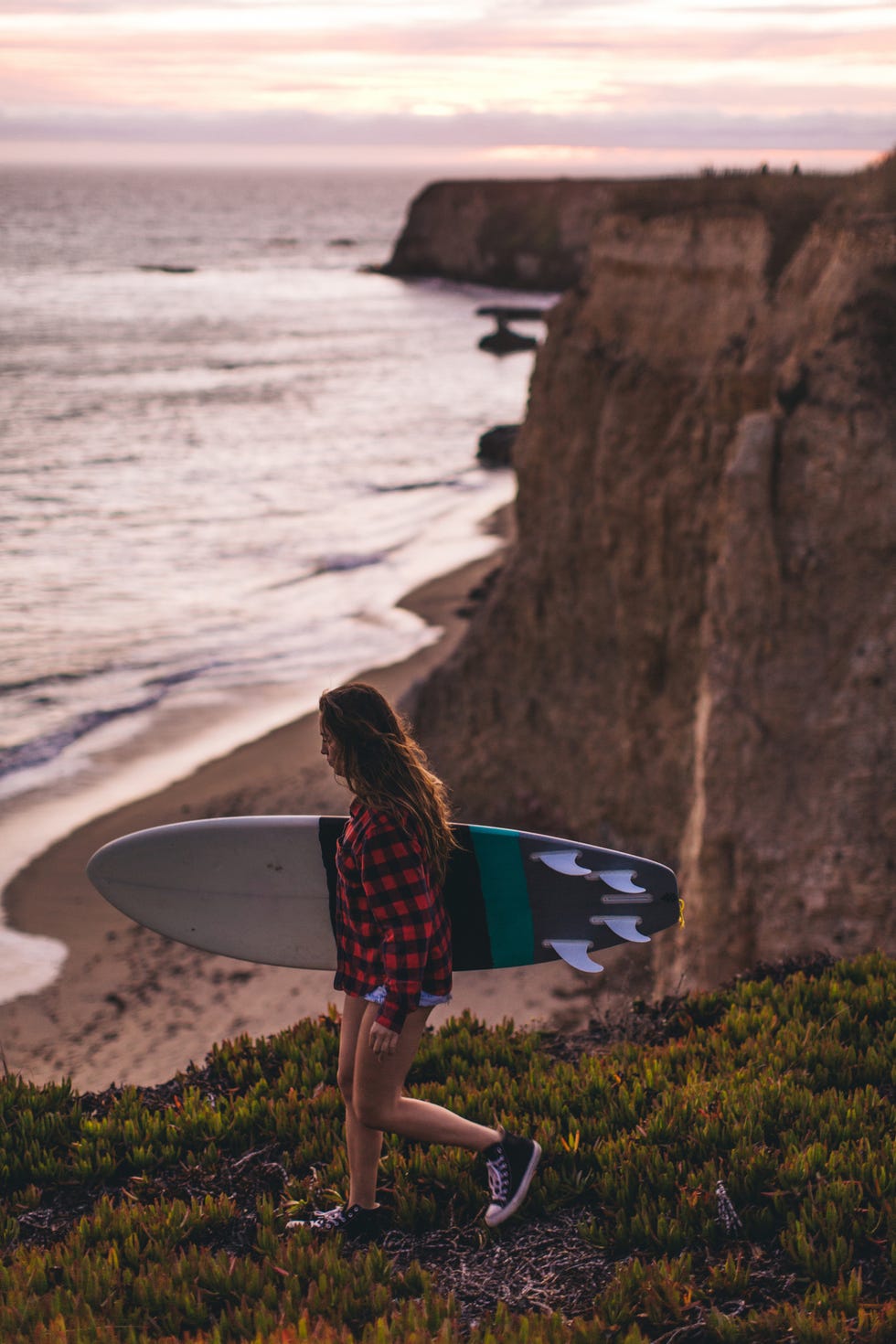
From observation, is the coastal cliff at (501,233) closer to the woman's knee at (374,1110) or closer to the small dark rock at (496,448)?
the small dark rock at (496,448)

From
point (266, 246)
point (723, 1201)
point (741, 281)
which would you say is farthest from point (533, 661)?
point (266, 246)

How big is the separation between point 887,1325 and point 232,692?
17.0 m

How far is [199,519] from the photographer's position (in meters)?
32.9

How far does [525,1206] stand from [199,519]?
30541mm

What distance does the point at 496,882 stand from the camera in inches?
171

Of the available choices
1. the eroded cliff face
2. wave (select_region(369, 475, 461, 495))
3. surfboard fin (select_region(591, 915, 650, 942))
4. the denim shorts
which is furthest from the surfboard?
wave (select_region(369, 475, 461, 495))

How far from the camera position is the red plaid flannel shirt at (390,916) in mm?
3529

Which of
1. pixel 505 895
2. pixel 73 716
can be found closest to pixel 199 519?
pixel 73 716

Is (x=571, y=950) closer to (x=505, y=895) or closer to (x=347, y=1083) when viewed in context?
(x=505, y=895)

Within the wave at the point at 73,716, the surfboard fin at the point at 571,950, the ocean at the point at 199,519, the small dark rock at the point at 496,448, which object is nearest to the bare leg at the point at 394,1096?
the surfboard fin at the point at 571,950

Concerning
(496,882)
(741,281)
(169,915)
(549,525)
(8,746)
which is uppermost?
(741,281)

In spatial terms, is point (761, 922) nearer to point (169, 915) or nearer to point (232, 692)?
point (169, 915)

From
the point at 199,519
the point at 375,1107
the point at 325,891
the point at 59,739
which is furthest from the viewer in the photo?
the point at 199,519

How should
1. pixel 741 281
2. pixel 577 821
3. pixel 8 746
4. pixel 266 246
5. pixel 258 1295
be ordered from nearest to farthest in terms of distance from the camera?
pixel 258 1295
pixel 741 281
pixel 577 821
pixel 8 746
pixel 266 246
